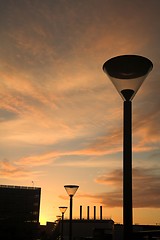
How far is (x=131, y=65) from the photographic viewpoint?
547cm

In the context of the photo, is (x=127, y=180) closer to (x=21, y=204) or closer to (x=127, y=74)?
(x=127, y=74)

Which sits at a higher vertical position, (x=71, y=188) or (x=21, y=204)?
(x=21, y=204)

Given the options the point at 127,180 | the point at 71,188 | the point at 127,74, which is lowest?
the point at 127,180

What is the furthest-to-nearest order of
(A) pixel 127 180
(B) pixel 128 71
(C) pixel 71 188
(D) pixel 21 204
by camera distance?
1. (D) pixel 21 204
2. (C) pixel 71 188
3. (B) pixel 128 71
4. (A) pixel 127 180

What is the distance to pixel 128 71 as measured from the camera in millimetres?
5473

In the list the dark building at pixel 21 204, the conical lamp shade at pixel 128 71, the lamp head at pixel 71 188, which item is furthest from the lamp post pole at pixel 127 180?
the dark building at pixel 21 204

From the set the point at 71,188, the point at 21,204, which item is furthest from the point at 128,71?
the point at 21,204

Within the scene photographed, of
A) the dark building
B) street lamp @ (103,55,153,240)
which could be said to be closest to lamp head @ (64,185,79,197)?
street lamp @ (103,55,153,240)

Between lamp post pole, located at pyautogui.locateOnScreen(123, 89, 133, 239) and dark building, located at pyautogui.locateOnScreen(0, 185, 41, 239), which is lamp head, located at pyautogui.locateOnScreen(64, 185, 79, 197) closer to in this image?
lamp post pole, located at pyautogui.locateOnScreen(123, 89, 133, 239)

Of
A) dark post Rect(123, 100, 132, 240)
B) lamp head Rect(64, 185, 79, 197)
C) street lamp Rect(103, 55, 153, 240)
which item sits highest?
street lamp Rect(103, 55, 153, 240)

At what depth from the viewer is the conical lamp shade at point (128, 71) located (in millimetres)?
5477

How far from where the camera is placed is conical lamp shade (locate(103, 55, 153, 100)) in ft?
18.0

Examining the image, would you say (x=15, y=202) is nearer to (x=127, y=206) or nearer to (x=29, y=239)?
(x=29, y=239)

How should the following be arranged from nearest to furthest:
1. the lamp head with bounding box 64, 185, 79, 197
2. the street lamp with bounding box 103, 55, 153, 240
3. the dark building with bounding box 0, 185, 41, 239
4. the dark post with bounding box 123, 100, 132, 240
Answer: the dark post with bounding box 123, 100, 132, 240 < the street lamp with bounding box 103, 55, 153, 240 < the lamp head with bounding box 64, 185, 79, 197 < the dark building with bounding box 0, 185, 41, 239
